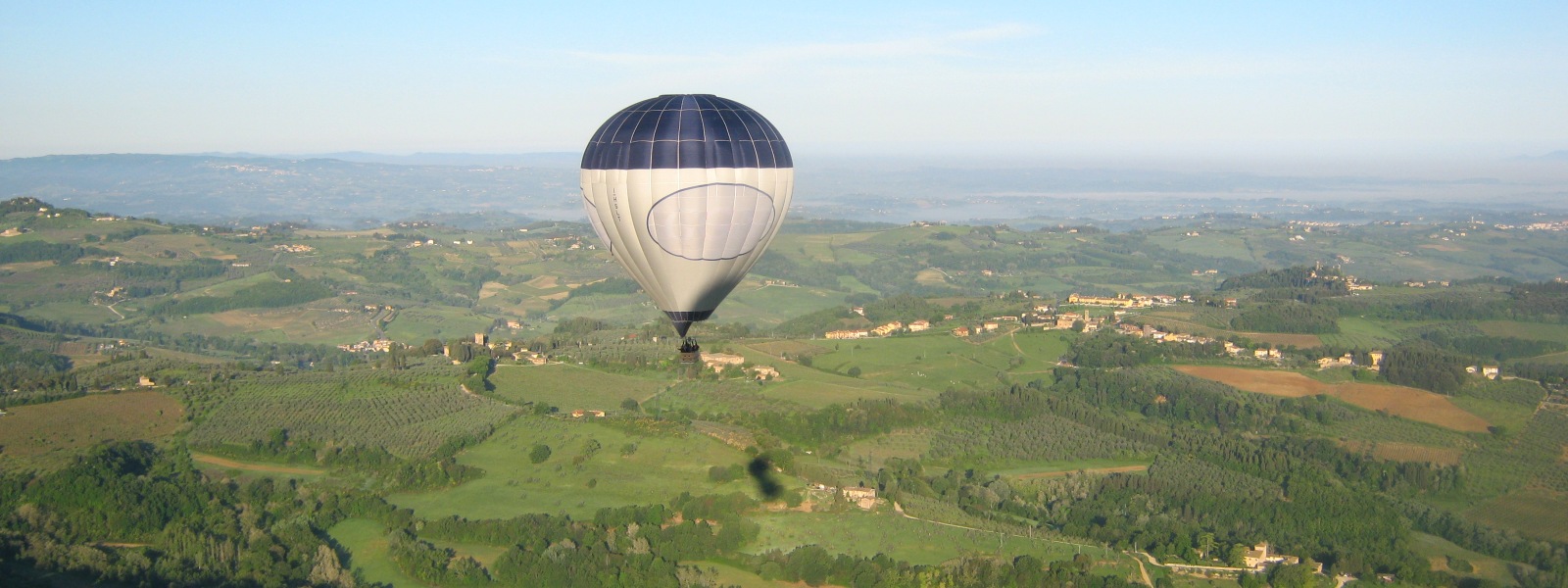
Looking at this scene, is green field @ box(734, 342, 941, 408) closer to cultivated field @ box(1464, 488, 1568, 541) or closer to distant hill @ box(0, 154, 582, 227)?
cultivated field @ box(1464, 488, 1568, 541)

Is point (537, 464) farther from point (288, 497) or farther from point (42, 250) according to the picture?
point (42, 250)

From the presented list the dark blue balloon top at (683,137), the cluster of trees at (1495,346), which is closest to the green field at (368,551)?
the dark blue balloon top at (683,137)

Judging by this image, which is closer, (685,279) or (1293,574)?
(685,279)

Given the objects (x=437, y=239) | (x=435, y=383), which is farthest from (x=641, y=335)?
(x=437, y=239)

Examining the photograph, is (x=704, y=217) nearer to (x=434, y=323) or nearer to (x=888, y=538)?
(x=888, y=538)

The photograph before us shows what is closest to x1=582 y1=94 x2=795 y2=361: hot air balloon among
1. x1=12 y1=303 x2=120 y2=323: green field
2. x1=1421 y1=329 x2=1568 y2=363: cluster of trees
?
x1=1421 y1=329 x2=1568 y2=363: cluster of trees

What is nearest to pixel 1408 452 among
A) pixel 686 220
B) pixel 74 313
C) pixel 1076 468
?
pixel 1076 468
